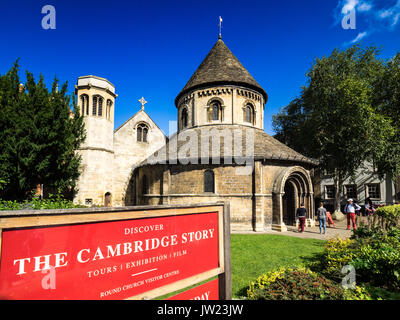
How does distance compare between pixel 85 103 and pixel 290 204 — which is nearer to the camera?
pixel 290 204

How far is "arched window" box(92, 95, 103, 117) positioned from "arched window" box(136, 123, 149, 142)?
4.37m

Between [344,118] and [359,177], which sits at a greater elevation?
[344,118]

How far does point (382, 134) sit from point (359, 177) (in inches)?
456

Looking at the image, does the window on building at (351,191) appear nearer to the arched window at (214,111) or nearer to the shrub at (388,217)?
the shrub at (388,217)

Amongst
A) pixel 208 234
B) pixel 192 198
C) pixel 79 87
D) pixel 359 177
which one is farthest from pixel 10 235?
pixel 359 177

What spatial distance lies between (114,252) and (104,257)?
4.1 inches

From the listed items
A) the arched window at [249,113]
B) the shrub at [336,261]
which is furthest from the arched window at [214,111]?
the shrub at [336,261]

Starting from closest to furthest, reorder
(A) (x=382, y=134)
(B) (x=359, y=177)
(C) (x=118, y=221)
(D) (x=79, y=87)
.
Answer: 1. (C) (x=118, y=221)
2. (A) (x=382, y=134)
3. (D) (x=79, y=87)
4. (B) (x=359, y=177)

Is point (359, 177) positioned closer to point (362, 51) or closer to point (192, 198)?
point (362, 51)

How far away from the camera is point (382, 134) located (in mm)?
16781

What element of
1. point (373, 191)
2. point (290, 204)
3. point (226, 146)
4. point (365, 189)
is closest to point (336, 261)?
point (226, 146)

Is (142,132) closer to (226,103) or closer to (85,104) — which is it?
(85,104)

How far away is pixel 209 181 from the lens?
14.5 metres
